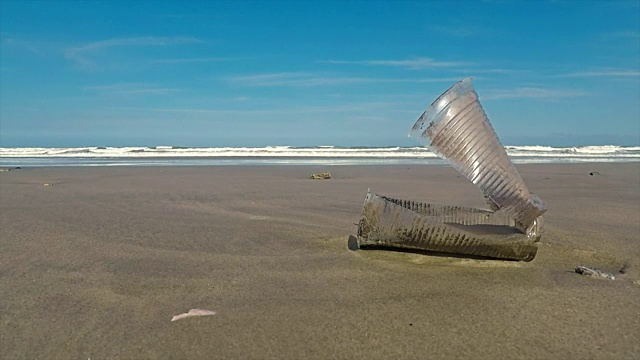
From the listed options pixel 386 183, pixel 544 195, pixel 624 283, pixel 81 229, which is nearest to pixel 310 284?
pixel 624 283

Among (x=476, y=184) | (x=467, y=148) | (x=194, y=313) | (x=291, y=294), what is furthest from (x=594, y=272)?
(x=194, y=313)

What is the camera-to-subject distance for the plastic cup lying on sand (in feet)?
8.95

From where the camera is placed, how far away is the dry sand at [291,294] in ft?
6.29

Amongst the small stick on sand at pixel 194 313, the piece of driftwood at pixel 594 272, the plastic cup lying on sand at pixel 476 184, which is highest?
the plastic cup lying on sand at pixel 476 184

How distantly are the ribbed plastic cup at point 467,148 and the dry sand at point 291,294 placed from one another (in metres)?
0.45

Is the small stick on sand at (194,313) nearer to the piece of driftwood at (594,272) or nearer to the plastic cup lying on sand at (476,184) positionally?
the plastic cup lying on sand at (476,184)

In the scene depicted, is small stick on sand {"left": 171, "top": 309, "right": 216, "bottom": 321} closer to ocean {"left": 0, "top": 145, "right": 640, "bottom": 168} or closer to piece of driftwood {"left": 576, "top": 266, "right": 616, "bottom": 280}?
piece of driftwood {"left": 576, "top": 266, "right": 616, "bottom": 280}

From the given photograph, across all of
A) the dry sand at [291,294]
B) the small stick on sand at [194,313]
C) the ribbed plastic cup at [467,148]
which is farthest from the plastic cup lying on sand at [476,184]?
the small stick on sand at [194,313]

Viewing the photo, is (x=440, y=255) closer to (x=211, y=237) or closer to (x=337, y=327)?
(x=337, y=327)

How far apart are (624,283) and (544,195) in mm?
4998

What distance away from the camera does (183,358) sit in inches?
71.2

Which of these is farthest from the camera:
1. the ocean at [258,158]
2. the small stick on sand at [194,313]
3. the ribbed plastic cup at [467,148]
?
the ocean at [258,158]

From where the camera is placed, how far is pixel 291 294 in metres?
2.50

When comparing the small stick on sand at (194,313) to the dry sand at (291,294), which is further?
the small stick on sand at (194,313)
